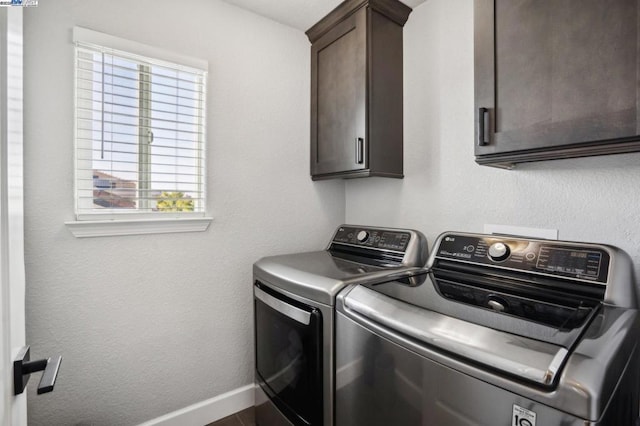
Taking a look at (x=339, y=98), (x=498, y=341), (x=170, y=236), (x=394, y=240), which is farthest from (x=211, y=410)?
(x=339, y=98)

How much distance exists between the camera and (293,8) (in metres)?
1.83

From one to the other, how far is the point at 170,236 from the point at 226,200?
354 millimetres

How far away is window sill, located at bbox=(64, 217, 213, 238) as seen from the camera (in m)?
1.40

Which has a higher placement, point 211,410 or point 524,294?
point 524,294

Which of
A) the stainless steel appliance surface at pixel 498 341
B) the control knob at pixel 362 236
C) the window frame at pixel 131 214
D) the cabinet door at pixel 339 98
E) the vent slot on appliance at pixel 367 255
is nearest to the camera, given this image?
the stainless steel appliance surface at pixel 498 341

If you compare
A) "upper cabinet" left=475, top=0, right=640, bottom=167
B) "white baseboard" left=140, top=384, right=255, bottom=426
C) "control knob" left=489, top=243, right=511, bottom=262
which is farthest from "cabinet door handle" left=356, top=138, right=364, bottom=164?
"white baseboard" left=140, top=384, right=255, bottom=426

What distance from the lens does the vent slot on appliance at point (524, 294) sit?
2.94 feet

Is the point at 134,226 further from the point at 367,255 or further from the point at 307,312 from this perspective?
the point at 367,255

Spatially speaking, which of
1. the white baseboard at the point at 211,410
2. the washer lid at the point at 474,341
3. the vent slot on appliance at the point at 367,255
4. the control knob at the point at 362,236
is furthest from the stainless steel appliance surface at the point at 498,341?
the white baseboard at the point at 211,410

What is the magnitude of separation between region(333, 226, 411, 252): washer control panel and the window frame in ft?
2.67

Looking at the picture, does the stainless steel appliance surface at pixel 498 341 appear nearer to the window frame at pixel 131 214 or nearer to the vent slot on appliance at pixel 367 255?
the vent slot on appliance at pixel 367 255

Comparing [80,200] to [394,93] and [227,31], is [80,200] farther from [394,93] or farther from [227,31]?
[394,93]

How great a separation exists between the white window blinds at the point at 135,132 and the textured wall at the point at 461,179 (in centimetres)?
115

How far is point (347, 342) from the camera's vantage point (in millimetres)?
1137
